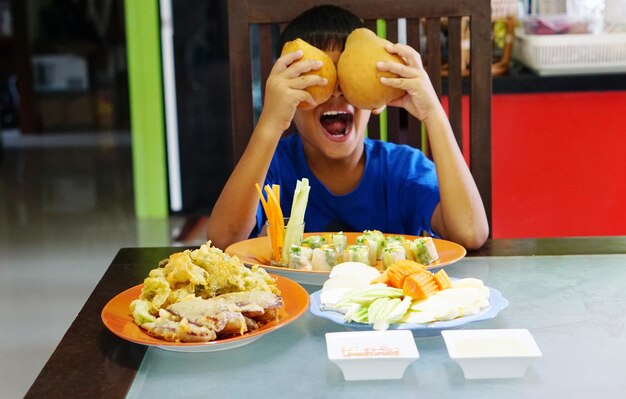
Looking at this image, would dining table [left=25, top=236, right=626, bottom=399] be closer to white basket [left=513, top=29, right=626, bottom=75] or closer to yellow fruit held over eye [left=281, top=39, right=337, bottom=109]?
yellow fruit held over eye [left=281, top=39, right=337, bottom=109]

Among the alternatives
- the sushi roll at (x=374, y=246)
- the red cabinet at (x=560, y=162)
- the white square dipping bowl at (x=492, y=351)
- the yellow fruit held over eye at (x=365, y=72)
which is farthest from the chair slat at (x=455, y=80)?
the red cabinet at (x=560, y=162)

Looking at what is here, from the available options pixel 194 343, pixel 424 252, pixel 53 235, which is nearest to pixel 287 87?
pixel 424 252

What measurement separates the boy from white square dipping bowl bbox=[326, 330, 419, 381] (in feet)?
1.85

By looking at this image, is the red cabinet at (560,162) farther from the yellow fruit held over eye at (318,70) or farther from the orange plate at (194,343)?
the orange plate at (194,343)

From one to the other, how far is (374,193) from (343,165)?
93 mm

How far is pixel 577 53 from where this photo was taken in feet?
10.1

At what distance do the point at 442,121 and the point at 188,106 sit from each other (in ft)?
11.1

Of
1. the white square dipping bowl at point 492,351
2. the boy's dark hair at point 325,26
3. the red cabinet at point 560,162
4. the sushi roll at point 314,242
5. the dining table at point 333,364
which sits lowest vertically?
the red cabinet at point 560,162

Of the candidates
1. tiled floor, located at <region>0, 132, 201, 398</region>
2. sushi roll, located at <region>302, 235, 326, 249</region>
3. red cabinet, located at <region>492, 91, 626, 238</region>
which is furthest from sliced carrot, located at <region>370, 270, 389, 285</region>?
red cabinet, located at <region>492, 91, 626, 238</region>

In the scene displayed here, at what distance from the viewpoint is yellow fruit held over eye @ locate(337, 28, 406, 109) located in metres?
1.48

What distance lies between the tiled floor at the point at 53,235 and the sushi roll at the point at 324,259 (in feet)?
5.39

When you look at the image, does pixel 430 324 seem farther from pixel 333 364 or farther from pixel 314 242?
pixel 314 242

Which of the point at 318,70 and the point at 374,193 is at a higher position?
the point at 318,70

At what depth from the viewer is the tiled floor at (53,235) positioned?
3166 mm
